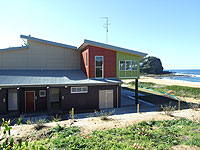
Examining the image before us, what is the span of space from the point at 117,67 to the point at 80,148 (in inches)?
462

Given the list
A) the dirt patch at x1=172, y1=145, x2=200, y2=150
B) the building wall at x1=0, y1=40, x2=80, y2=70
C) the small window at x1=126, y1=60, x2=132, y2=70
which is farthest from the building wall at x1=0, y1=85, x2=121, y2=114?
the dirt patch at x1=172, y1=145, x2=200, y2=150

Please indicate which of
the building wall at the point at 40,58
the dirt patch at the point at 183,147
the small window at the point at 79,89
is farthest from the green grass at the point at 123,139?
the building wall at the point at 40,58

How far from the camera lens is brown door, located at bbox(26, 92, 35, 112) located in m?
14.1

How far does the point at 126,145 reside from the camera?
5414 millimetres

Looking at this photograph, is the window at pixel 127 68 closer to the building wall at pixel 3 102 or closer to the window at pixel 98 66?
the window at pixel 98 66

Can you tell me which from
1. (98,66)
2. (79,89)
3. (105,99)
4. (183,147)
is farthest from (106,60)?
(183,147)

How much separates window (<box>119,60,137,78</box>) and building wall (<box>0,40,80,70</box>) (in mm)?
6308

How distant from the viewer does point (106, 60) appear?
1559cm

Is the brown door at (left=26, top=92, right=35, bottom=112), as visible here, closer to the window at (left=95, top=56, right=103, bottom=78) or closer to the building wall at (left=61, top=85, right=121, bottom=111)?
the building wall at (left=61, top=85, right=121, bottom=111)

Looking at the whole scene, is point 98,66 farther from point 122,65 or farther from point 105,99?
point 105,99

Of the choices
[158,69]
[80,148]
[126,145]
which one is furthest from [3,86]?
[158,69]

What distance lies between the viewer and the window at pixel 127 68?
16297 mm

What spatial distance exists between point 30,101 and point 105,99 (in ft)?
25.1

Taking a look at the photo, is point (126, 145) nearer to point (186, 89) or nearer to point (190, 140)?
point (190, 140)
